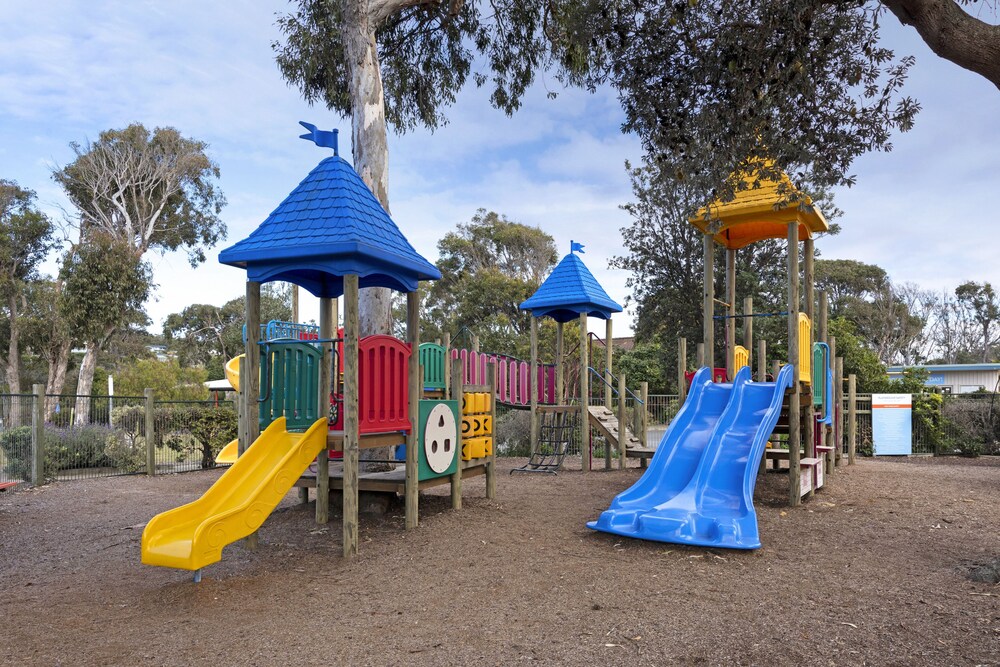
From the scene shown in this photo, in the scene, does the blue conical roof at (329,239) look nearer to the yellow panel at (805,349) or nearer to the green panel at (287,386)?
the green panel at (287,386)

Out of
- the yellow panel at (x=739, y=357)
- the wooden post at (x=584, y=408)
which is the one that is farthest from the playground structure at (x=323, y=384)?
the wooden post at (x=584, y=408)

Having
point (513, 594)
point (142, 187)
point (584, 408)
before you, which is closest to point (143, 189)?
point (142, 187)

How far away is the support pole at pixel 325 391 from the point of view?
755 cm

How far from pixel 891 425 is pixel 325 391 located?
52.8 ft

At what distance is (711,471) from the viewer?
26.8ft

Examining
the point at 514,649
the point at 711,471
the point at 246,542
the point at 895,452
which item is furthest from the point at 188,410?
the point at 895,452

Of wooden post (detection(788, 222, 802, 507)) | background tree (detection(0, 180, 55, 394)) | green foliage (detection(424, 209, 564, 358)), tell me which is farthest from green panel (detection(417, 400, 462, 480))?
background tree (detection(0, 180, 55, 394))

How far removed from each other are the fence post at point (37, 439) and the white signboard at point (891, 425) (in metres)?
18.3

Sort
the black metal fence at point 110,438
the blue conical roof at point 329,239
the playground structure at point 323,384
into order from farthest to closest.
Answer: the black metal fence at point 110,438, the blue conical roof at point 329,239, the playground structure at point 323,384

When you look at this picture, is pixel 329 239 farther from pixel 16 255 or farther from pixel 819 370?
pixel 16 255

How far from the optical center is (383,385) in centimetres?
738

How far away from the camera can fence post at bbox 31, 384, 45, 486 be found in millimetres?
12078

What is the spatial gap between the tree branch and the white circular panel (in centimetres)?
584

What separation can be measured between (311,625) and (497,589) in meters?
1.45
